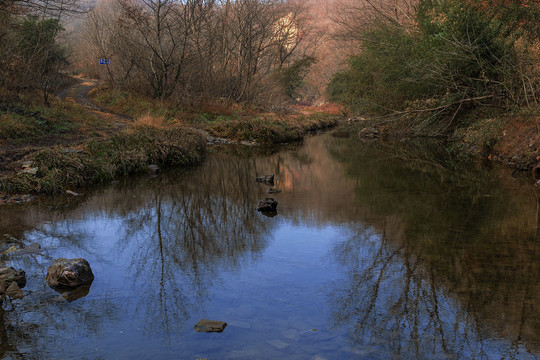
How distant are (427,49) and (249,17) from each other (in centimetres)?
1312

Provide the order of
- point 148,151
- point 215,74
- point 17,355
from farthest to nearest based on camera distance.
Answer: point 215,74 → point 148,151 → point 17,355

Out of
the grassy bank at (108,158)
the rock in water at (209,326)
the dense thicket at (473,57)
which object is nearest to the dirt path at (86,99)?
the grassy bank at (108,158)

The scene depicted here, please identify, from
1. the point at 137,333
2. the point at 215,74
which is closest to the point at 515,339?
the point at 137,333

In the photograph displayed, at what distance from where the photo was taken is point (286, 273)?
566 centimetres

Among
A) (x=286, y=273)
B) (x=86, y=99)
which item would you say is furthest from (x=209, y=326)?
(x=86, y=99)

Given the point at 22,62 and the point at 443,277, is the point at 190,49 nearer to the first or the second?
the point at 22,62

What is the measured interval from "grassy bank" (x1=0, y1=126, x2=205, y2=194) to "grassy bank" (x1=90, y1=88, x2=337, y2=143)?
4233mm

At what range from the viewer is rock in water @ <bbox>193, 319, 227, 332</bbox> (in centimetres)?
425

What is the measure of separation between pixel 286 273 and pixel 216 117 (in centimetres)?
1846

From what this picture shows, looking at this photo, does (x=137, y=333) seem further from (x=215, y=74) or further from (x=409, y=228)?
(x=215, y=74)

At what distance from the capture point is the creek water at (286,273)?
4.08 metres

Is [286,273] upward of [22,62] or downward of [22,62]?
downward

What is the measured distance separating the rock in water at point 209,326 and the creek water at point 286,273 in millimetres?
78

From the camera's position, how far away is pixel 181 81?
24953 millimetres
